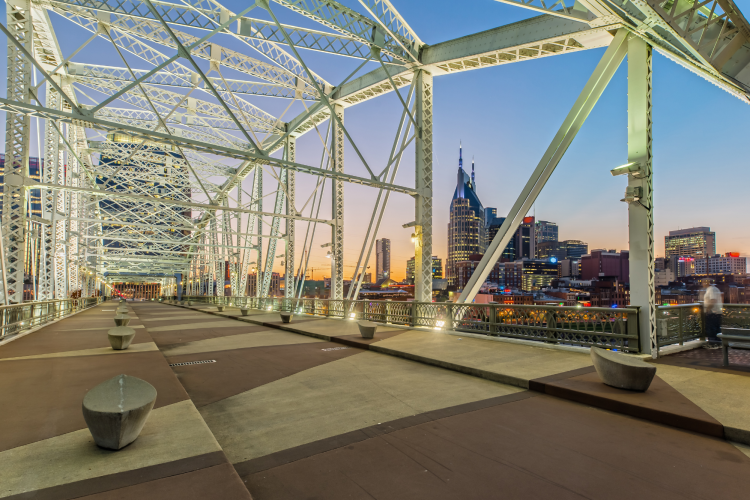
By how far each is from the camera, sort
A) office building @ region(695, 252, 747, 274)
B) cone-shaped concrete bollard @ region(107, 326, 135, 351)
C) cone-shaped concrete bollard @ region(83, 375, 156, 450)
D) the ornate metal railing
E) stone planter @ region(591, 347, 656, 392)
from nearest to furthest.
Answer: cone-shaped concrete bollard @ region(83, 375, 156, 450) < stone planter @ region(591, 347, 656, 392) < cone-shaped concrete bollard @ region(107, 326, 135, 351) < the ornate metal railing < office building @ region(695, 252, 747, 274)

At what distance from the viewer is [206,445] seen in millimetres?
4102

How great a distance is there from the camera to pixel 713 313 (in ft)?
33.2

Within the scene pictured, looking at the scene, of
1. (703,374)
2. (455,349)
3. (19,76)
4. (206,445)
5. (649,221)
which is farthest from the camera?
(19,76)

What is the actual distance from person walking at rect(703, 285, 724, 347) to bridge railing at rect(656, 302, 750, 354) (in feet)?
0.34

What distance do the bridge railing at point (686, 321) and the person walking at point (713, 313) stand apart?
0.11 m

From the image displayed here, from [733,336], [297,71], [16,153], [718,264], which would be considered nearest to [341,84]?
[297,71]

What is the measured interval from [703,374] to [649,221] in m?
3.43

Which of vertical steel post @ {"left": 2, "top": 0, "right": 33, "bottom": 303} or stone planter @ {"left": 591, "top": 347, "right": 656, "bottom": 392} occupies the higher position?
vertical steel post @ {"left": 2, "top": 0, "right": 33, "bottom": 303}

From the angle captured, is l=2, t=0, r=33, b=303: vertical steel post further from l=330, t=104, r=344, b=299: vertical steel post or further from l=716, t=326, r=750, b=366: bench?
l=716, t=326, r=750, b=366: bench

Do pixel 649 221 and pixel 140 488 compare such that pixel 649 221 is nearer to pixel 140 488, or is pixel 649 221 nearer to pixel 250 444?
pixel 250 444

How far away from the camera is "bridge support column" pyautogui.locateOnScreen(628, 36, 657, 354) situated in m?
8.57

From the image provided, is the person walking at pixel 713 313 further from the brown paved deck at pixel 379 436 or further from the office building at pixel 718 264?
the office building at pixel 718 264

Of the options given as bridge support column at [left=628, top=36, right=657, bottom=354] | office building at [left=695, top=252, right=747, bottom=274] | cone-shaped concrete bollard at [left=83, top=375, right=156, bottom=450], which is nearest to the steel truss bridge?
bridge support column at [left=628, top=36, right=657, bottom=354]

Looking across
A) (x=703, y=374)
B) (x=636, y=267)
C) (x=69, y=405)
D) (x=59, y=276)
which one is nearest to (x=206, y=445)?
(x=69, y=405)
